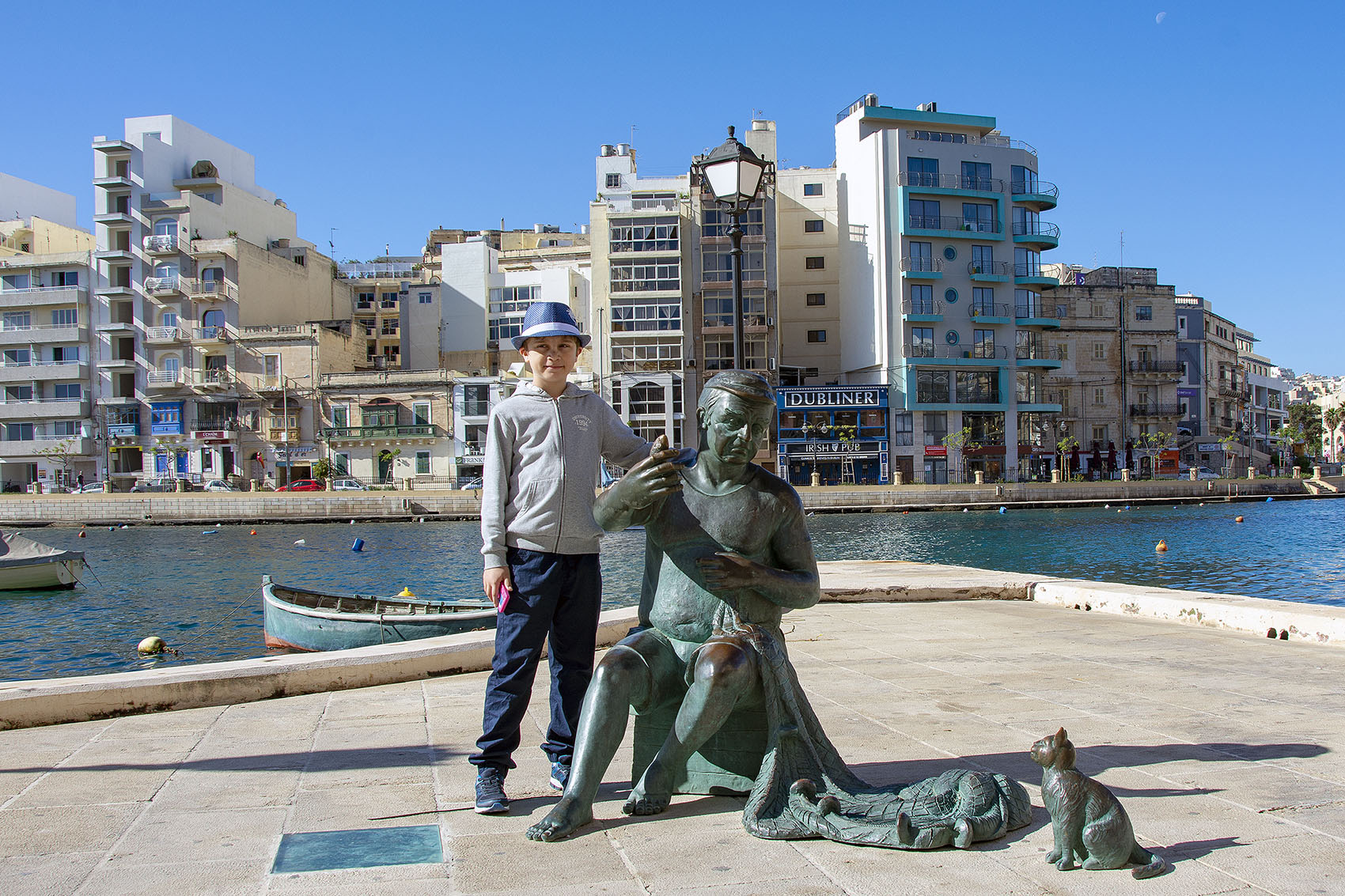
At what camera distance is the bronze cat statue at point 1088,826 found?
274 cm

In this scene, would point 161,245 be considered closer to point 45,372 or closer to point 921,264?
point 45,372

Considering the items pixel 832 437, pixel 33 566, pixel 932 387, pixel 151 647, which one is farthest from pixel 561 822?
pixel 932 387

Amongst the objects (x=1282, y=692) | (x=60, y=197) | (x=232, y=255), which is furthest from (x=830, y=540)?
(x=60, y=197)

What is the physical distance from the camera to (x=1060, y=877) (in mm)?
2750

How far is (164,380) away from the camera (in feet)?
201

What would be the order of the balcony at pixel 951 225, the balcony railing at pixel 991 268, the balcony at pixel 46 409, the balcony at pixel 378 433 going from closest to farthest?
1. the balcony at pixel 951 225
2. the balcony railing at pixel 991 268
3. the balcony at pixel 378 433
4. the balcony at pixel 46 409

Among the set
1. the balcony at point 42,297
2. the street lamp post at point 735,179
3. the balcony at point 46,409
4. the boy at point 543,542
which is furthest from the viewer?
the balcony at point 42,297

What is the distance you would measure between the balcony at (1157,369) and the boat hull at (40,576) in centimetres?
6547

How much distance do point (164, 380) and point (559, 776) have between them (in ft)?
216

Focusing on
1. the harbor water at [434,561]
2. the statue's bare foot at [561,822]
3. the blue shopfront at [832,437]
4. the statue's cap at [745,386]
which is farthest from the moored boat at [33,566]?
the blue shopfront at [832,437]

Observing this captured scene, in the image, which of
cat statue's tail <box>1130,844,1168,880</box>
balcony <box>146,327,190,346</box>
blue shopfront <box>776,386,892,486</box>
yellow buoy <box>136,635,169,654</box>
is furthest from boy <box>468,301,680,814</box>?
balcony <box>146,327,190,346</box>

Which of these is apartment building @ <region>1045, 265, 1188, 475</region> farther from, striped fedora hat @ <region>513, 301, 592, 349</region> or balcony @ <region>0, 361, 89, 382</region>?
striped fedora hat @ <region>513, 301, 592, 349</region>

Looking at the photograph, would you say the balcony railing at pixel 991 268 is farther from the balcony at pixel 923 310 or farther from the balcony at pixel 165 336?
the balcony at pixel 165 336

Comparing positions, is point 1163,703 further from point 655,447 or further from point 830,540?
point 830,540
